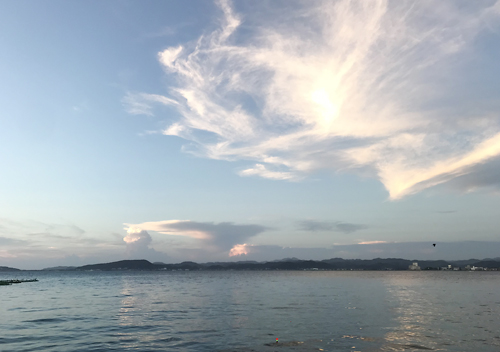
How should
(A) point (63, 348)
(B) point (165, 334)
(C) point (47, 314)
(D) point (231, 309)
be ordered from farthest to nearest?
(D) point (231, 309)
(C) point (47, 314)
(B) point (165, 334)
(A) point (63, 348)

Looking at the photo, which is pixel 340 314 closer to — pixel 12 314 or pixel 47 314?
pixel 47 314

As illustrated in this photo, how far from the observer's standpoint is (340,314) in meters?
55.3

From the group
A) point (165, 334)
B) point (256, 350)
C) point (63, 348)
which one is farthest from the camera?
point (165, 334)

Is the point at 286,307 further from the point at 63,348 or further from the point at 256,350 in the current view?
the point at 63,348

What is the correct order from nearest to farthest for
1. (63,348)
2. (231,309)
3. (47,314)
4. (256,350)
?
(256,350), (63,348), (47,314), (231,309)

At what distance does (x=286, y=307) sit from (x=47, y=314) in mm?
43269

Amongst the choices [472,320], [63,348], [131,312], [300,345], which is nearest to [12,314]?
[131,312]

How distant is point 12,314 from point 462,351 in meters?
67.9

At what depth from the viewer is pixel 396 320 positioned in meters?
49.6

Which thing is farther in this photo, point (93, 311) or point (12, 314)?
point (93, 311)

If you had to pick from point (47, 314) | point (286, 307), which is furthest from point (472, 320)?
point (47, 314)

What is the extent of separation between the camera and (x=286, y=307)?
64.6m

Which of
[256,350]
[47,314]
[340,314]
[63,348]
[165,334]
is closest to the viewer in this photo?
[256,350]

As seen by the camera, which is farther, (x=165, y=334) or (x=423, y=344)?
(x=165, y=334)
